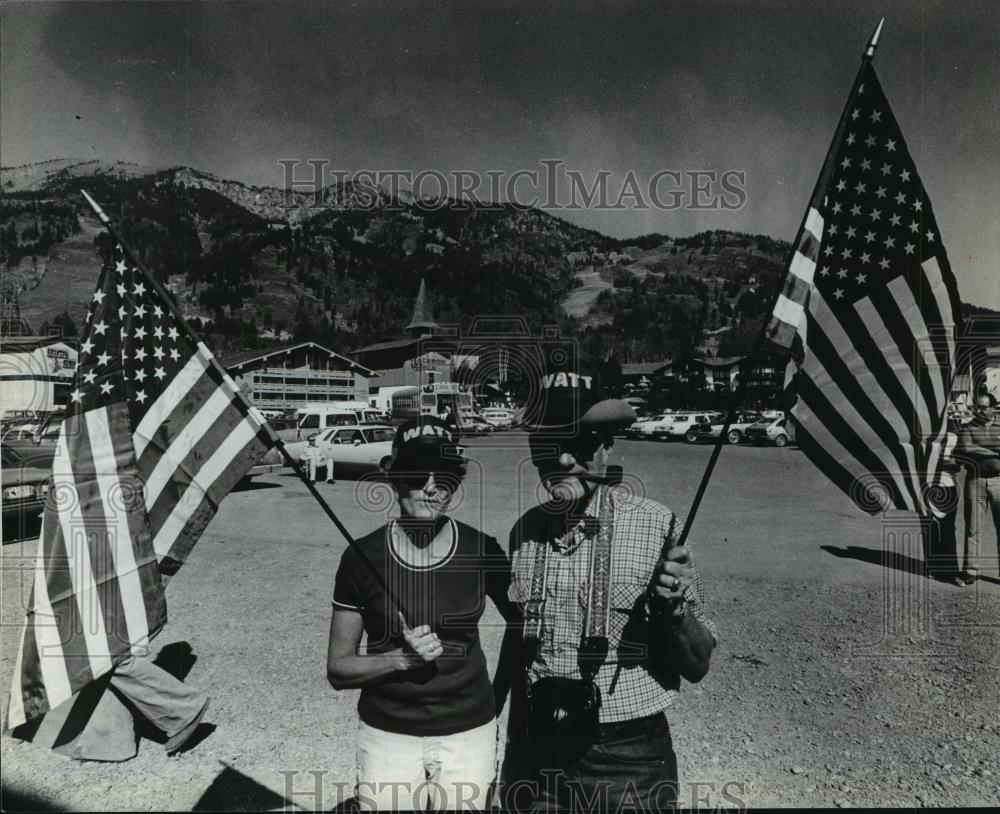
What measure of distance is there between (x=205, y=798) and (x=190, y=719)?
1.56ft

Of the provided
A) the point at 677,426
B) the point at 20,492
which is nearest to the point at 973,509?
the point at 20,492

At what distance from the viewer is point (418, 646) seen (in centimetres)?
222

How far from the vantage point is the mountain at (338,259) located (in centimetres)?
577

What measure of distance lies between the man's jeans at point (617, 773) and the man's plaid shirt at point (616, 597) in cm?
6

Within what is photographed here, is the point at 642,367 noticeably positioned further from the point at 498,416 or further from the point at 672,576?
the point at 672,576

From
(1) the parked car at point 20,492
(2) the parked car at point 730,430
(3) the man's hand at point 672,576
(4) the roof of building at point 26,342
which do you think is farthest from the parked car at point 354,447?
(2) the parked car at point 730,430

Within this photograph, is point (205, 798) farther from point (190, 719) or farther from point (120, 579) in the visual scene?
point (120, 579)

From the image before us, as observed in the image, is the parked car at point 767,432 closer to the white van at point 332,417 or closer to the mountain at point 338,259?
the mountain at point 338,259

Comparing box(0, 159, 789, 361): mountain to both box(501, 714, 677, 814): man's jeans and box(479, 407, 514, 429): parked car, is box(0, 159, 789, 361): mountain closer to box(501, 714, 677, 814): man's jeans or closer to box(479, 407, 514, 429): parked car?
box(479, 407, 514, 429): parked car

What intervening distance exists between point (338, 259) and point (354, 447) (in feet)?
9.82

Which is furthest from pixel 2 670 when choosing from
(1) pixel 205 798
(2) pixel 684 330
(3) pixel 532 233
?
(2) pixel 684 330

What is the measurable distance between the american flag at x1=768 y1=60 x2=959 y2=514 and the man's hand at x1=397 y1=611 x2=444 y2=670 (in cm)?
177

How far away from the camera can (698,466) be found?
15.9m

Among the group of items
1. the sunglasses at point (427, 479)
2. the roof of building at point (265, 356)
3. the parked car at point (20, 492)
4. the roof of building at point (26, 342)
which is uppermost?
the roof of building at point (26, 342)
